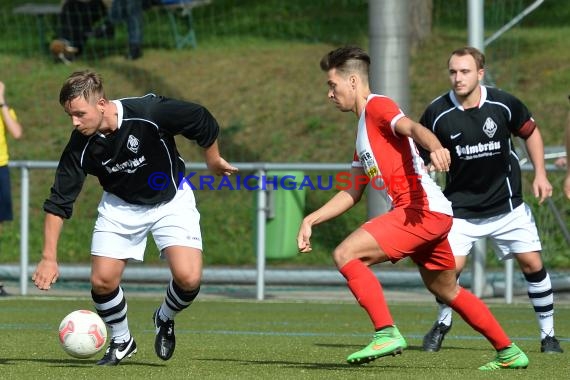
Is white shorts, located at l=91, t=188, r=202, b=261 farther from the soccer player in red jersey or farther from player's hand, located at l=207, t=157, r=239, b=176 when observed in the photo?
the soccer player in red jersey

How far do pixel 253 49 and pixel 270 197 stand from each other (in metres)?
8.92

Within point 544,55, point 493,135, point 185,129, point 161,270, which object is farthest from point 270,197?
point 544,55

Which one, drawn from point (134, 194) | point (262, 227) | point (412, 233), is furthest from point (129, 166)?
point (262, 227)

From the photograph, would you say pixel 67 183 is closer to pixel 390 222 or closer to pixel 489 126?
pixel 390 222

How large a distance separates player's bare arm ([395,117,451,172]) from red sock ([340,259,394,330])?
738 millimetres

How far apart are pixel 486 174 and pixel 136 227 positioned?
8.05ft

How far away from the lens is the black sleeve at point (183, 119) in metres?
7.29

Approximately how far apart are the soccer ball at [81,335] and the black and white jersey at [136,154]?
599mm

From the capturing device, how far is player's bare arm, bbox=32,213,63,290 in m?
6.77

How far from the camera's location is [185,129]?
736cm

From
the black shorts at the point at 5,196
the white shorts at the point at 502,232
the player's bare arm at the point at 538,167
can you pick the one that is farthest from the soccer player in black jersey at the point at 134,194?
the black shorts at the point at 5,196

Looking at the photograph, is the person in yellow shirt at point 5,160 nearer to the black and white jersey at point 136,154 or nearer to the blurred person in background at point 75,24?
the black and white jersey at point 136,154

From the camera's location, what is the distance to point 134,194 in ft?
24.2

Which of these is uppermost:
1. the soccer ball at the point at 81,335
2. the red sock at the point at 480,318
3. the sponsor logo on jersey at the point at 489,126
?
the sponsor logo on jersey at the point at 489,126
